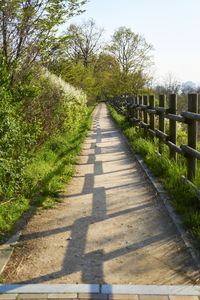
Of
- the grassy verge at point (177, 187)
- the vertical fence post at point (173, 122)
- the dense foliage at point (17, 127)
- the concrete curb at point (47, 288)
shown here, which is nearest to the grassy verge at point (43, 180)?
the dense foliage at point (17, 127)

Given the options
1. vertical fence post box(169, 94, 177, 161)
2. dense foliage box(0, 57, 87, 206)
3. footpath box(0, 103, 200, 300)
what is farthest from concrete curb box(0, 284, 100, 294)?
vertical fence post box(169, 94, 177, 161)

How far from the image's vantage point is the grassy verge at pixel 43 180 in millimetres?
4771

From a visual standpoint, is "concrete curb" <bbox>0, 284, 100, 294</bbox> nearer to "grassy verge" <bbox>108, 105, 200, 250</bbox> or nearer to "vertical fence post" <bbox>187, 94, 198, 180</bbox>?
"grassy verge" <bbox>108, 105, 200, 250</bbox>

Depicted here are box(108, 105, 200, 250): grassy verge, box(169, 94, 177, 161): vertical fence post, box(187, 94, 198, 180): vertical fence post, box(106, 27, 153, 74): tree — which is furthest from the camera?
box(106, 27, 153, 74): tree

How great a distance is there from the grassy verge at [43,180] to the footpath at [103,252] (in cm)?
24

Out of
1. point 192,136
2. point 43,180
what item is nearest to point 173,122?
point 192,136

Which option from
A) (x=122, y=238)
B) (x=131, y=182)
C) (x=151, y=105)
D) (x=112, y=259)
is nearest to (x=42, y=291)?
(x=112, y=259)

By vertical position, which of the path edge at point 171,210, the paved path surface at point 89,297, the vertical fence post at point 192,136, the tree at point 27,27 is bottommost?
the paved path surface at point 89,297

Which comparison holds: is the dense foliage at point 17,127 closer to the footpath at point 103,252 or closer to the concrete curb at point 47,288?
the footpath at point 103,252

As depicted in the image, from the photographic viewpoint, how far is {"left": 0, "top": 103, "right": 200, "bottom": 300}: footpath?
307cm

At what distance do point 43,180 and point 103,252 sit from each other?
9.44 feet

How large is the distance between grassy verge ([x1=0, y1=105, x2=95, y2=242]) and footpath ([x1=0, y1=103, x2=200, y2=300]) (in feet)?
0.79

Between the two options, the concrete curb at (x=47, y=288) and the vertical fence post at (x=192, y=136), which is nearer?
the concrete curb at (x=47, y=288)

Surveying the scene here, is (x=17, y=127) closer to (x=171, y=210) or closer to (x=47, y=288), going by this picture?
(x=47, y=288)
